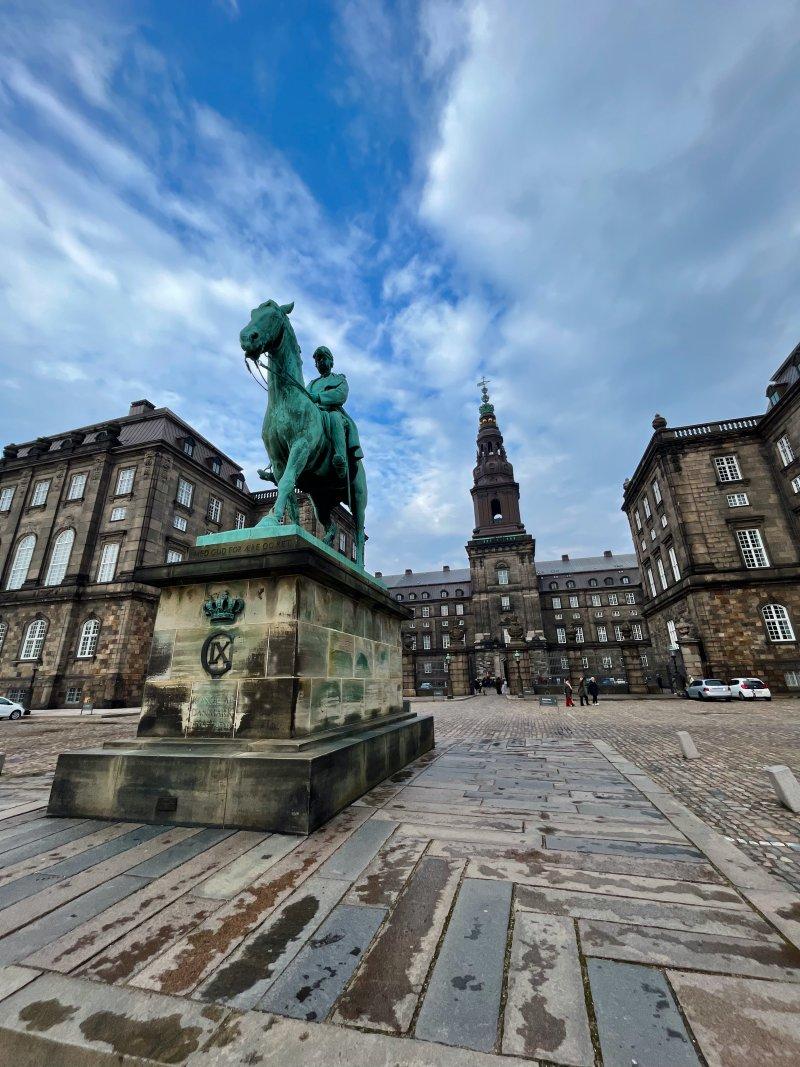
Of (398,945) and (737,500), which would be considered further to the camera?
(737,500)

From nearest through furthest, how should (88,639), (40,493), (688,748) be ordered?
1. (688,748)
2. (88,639)
3. (40,493)

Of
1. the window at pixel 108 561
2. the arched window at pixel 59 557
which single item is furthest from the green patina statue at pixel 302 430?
the arched window at pixel 59 557

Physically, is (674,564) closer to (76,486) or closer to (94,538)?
(94,538)

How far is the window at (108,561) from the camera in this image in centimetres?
2829

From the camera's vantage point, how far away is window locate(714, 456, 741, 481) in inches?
1158

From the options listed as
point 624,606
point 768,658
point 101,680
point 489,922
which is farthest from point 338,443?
point 624,606

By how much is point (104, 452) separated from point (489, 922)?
36.5 metres

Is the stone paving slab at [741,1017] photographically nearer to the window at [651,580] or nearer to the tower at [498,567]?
the window at [651,580]

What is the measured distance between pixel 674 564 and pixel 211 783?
1348 inches

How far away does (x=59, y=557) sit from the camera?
29.6m

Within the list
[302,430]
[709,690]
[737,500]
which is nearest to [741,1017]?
[302,430]

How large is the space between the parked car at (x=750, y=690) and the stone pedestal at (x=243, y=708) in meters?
26.0

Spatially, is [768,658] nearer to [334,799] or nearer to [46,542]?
[334,799]

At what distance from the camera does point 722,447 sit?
29.9 metres
